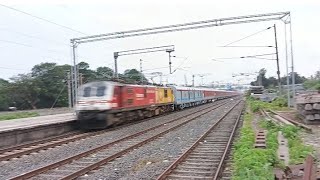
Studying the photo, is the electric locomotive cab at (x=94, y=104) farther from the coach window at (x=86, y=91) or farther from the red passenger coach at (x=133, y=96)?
the red passenger coach at (x=133, y=96)

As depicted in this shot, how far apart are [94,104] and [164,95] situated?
15.5 metres

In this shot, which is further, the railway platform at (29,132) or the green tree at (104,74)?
the green tree at (104,74)

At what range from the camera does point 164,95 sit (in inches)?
1480

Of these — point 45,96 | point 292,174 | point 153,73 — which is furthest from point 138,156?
point 45,96

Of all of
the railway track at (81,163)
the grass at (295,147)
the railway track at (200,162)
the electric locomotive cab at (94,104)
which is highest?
the electric locomotive cab at (94,104)

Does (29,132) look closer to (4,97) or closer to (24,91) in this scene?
(24,91)

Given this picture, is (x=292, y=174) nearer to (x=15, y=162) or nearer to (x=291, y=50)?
(x=15, y=162)

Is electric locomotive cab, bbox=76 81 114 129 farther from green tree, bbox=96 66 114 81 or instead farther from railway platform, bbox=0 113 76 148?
green tree, bbox=96 66 114 81

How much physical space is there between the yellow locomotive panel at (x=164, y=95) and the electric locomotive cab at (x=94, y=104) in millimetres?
11648

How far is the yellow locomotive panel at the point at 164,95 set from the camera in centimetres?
3472

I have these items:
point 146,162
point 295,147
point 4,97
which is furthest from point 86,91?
point 4,97

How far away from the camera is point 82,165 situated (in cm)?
1127

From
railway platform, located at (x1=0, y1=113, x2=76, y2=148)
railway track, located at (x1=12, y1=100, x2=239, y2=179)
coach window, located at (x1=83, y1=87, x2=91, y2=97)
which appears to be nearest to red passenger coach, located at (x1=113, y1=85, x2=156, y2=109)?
coach window, located at (x1=83, y1=87, x2=91, y2=97)

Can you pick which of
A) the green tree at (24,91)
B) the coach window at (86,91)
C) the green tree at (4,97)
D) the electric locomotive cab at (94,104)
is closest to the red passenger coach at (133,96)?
the electric locomotive cab at (94,104)
